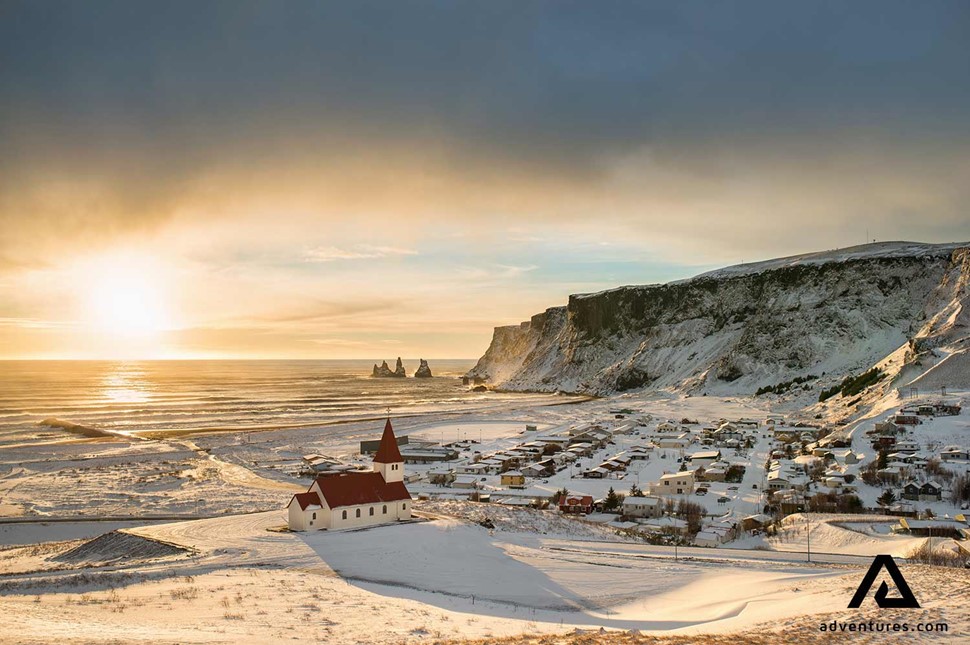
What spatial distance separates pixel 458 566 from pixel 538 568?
9.74 feet

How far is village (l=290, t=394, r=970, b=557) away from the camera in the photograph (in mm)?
34375

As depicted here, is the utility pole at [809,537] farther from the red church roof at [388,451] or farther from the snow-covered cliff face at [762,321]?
the snow-covered cliff face at [762,321]

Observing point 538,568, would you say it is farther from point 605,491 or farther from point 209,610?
point 605,491

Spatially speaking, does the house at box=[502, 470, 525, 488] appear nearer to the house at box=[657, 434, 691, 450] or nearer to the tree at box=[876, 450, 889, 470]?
the house at box=[657, 434, 691, 450]

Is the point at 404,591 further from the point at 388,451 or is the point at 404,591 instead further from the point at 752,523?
the point at 752,523

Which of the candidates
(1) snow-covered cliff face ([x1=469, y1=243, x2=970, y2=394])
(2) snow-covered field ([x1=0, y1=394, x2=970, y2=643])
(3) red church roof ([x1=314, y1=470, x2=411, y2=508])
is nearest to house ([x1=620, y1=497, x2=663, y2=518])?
(2) snow-covered field ([x1=0, y1=394, x2=970, y2=643])

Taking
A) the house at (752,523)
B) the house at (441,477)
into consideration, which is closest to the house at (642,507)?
the house at (752,523)

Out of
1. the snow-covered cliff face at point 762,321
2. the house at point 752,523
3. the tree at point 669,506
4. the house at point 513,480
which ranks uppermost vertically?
the snow-covered cliff face at point 762,321

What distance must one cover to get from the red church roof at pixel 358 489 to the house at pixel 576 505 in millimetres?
11562

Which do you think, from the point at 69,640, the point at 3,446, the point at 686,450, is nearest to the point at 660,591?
the point at 69,640

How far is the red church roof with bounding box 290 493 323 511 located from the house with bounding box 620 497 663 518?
1780 cm

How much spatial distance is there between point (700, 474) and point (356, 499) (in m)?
28.9

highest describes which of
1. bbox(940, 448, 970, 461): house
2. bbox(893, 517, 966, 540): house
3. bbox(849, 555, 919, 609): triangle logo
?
bbox(849, 555, 919, 609): triangle logo

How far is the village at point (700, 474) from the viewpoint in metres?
34.4
